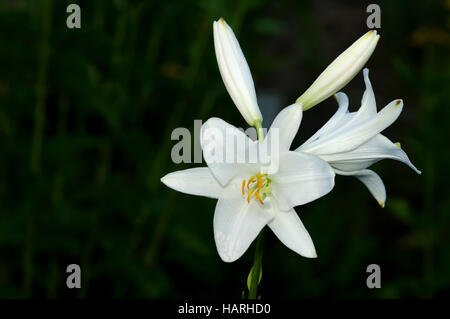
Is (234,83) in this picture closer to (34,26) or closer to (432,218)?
(34,26)

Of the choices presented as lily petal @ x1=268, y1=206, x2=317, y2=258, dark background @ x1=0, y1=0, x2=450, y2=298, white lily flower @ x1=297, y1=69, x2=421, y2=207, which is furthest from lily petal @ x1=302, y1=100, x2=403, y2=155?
dark background @ x1=0, y1=0, x2=450, y2=298

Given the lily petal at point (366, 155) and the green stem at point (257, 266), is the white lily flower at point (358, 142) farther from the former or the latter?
the green stem at point (257, 266)

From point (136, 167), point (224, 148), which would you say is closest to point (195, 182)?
point (224, 148)

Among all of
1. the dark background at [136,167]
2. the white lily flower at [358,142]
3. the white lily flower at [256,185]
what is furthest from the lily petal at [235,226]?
the dark background at [136,167]

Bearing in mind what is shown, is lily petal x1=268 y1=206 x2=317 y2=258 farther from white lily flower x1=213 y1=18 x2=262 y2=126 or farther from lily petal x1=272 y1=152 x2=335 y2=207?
white lily flower x1=213 y1=18 x2=262 y2=126

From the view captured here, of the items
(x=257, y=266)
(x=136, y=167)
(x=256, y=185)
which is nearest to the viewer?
(x=257, y=266)

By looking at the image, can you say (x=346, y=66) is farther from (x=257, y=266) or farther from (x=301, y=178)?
(x=257, y=266)
